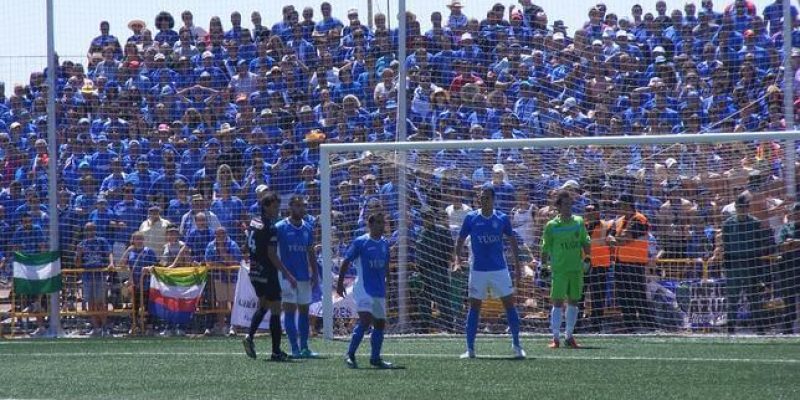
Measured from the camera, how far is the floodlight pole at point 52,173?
2145 centimetres

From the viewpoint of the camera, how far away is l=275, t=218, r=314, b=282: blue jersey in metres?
16.5

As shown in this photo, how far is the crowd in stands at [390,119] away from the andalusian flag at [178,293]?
486 millimetres

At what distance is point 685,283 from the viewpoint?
62.8ft

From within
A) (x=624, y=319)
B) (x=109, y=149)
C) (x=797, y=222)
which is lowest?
(x=624, y=319)

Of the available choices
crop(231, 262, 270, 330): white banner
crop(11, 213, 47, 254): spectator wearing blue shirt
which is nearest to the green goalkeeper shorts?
crop(231, 262, 270, 330): white banner

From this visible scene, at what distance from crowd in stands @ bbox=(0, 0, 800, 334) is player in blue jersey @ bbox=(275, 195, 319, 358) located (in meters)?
3.98

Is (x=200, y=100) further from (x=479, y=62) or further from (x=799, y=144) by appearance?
(x=799, y=144)

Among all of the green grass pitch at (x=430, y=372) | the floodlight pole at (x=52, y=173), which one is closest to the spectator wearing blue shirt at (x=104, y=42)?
the floodlight pole at (x=52, y=173)

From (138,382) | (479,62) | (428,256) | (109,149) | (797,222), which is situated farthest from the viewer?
(109,149)

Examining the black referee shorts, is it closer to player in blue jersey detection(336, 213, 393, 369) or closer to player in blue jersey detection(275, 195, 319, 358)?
player in blue jersey detection(275, 195, 319, 358)

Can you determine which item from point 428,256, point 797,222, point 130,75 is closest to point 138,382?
point 428,256

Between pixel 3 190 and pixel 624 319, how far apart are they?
10.7 metres

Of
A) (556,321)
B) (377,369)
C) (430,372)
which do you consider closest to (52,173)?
(556,321)

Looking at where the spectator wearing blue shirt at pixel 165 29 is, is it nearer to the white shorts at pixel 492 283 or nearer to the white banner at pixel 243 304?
the white banner at pixel 243 304
